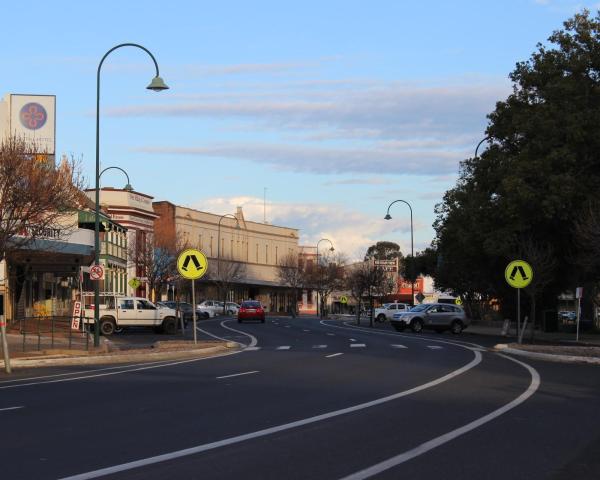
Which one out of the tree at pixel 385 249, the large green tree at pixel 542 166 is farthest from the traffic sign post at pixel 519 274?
the tree at pixel 385 249

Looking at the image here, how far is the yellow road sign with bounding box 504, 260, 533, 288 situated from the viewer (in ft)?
106

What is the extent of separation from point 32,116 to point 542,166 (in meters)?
28.1

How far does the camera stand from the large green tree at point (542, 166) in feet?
130

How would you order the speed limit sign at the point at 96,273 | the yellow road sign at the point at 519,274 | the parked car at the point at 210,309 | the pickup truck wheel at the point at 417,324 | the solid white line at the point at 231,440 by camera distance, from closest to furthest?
1. the solid white line at the point at 231,440
2. the speed limit sign at the point at 96,273
3. the yellow road sign at the point at 519,274
4. the pickup truck wheel at the point at 417,324
5. the parked car at the point at 210,309

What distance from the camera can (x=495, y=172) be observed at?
4516cm

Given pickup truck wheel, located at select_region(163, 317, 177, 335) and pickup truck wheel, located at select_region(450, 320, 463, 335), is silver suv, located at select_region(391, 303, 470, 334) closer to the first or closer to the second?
pickup truck wheel, located at select_region(450, 320, 463, 335)

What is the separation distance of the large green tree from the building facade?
151ft

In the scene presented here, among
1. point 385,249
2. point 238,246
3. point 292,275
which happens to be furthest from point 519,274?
point 385,249

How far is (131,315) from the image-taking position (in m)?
44.0

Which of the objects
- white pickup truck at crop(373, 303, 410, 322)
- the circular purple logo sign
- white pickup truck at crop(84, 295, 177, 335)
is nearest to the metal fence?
white pickup truck at crop(84, 295, 177, 335)

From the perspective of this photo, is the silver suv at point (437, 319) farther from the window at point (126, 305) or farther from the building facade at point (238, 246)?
the building facade at point (238, 246)

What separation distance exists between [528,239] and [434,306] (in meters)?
10.1

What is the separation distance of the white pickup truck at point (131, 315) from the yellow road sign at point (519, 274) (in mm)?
17653

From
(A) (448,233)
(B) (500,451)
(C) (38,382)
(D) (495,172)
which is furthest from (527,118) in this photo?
(B) (500,451)
